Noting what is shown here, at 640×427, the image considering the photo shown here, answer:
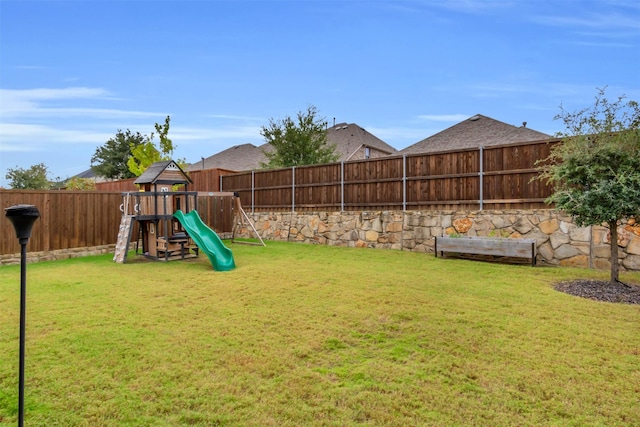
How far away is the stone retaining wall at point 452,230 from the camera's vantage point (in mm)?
6801

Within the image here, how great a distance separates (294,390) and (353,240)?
326 inches

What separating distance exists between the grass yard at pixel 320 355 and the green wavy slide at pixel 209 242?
1.45 meters

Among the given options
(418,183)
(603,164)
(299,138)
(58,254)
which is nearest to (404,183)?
(418,183)

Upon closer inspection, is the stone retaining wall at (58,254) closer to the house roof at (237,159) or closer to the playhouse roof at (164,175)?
the playhouse roof at (164,175)

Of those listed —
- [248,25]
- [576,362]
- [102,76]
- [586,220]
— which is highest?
[248,25]

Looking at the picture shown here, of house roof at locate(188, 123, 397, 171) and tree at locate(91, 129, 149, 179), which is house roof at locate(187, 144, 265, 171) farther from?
tree at locate(91, 129, 149, 179)

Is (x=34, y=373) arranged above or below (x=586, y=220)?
below

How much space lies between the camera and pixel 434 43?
9414 millimetres

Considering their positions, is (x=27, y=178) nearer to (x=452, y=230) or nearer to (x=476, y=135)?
(x=476, y=135)

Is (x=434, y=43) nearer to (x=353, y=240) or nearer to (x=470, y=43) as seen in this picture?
(x=470, y=43)

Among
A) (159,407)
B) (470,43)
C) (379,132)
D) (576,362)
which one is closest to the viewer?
(159,407)

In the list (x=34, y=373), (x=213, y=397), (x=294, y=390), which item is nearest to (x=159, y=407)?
(x=213, y=397)

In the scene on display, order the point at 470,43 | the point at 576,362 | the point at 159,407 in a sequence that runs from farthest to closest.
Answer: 1. the point at 470,43
2. the point at 576,362
3. the point at 159,407

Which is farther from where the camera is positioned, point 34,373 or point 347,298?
point 347,298
